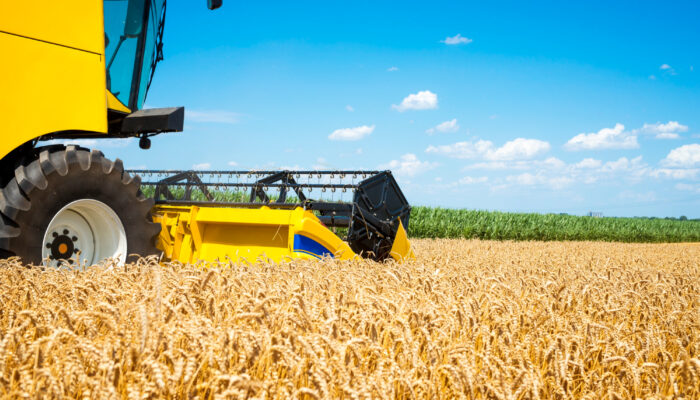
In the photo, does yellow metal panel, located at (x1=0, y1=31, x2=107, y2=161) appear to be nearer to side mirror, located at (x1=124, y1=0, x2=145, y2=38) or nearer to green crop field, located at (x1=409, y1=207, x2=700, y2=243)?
side mirror, located at (x1=124, y1=0, x2=145, y2=38)

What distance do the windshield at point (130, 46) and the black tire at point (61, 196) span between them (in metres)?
1.10

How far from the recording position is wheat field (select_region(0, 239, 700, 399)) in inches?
63.1

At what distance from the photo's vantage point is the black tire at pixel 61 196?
376 centimetres

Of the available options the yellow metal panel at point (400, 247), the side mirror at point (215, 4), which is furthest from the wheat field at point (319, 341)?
the side mirror at point (215, 4)

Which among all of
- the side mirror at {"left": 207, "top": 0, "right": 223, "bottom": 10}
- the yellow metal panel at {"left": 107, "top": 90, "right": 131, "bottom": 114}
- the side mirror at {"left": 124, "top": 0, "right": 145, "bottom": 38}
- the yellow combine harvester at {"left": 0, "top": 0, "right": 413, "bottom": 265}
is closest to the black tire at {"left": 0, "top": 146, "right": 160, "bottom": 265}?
the yellow combine harvester at {"left": 0, "top": 0, "right": 413, "bottom": 265}

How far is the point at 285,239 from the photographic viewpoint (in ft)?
17.5

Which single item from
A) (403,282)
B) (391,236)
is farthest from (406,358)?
(391,236)

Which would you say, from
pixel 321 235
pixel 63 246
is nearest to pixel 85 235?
pixel 63 246

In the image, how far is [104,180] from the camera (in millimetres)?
4441

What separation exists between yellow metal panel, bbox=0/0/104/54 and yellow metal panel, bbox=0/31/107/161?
0.06m

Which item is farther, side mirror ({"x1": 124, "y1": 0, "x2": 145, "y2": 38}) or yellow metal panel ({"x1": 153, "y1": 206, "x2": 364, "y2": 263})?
side mirror ({"x1": 124, "y1": 0, "x2": 145, "y2": 38})

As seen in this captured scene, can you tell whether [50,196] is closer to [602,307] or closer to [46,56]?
[46,56]

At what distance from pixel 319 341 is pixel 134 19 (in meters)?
4.78

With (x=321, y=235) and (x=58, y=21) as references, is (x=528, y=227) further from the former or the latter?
(x=58, y=21)
